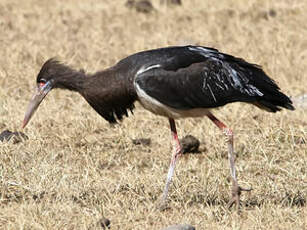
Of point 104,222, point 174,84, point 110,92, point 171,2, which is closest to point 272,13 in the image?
point 171,2

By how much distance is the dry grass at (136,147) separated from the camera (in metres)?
6.23

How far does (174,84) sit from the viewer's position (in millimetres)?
6570

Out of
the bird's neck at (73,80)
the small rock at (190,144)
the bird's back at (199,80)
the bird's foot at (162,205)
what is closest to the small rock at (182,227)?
the bird's foot at (162,205)

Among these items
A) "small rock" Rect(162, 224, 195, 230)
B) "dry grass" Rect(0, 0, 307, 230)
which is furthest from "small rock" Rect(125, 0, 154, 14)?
"small rock" Rect(162, 224, 195, 230)

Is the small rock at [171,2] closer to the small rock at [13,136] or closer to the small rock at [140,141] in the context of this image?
the small rock at [140,141]

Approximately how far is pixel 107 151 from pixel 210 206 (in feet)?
6.40

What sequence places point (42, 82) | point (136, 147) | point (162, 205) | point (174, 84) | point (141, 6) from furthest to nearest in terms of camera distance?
point (141, 6) → point (136, 147) → point (42, 82) → point (174, 84) → point (162, 205)

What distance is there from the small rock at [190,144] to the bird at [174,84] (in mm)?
1158

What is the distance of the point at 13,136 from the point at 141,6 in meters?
6.93

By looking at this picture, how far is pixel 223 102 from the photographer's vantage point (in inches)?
263

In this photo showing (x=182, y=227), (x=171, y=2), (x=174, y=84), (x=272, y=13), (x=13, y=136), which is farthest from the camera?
(x=171, y=2)

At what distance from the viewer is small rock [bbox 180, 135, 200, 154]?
802cm

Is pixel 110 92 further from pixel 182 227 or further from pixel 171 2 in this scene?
pixel 171 2

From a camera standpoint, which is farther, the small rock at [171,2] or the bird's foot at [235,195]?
the small rock at [171,2]
